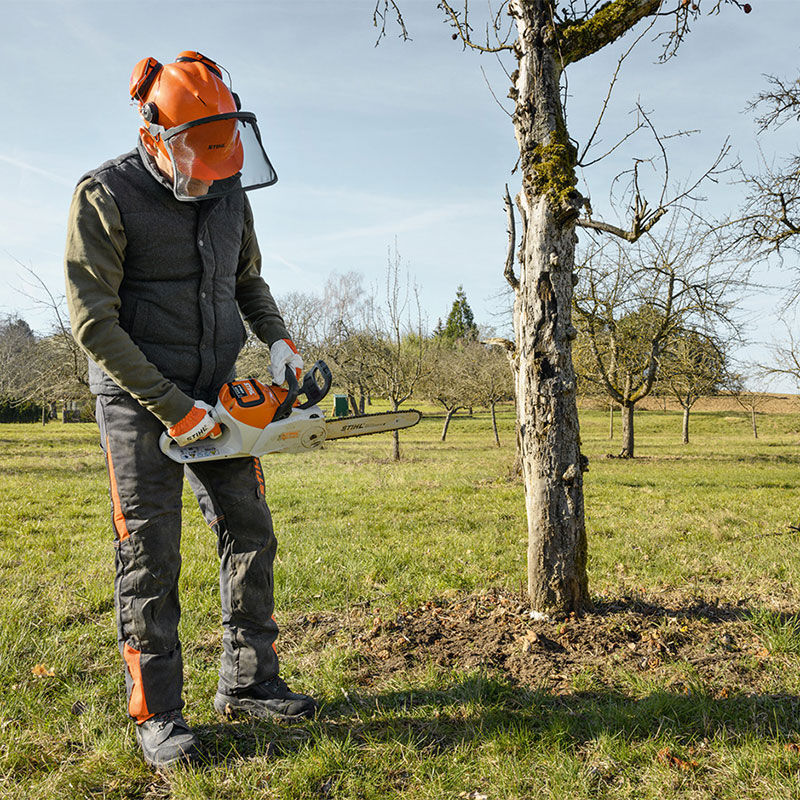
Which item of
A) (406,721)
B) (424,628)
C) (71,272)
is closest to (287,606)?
(424,628)

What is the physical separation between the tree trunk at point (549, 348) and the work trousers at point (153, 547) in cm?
172

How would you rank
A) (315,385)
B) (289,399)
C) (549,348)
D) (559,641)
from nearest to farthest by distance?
(289,399) < (315,385) < (559,641) < (549,348)

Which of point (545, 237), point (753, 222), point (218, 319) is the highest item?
point (753, 222)

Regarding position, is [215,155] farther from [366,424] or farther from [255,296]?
[366,424]

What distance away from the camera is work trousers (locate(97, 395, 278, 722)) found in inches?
99.3

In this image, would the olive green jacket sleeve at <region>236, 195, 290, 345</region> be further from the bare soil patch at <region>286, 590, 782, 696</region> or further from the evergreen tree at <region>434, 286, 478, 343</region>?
the evergreen tree at <region>434, 286, 478, 343</region>

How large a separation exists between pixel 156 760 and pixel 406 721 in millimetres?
1055

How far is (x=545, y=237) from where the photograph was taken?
12.0 feet

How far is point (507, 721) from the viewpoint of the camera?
2707 mm

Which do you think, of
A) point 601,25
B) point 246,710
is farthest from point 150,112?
point 601,25

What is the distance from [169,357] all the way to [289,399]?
0.56m

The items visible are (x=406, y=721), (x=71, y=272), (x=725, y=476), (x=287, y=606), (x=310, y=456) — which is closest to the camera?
(x=71, y=272)

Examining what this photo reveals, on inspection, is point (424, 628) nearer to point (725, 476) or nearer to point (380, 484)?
point (380, 484)

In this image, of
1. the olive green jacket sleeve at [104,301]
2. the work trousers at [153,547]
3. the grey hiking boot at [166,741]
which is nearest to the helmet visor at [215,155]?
the olive green jacket sleeve at [104,301]
